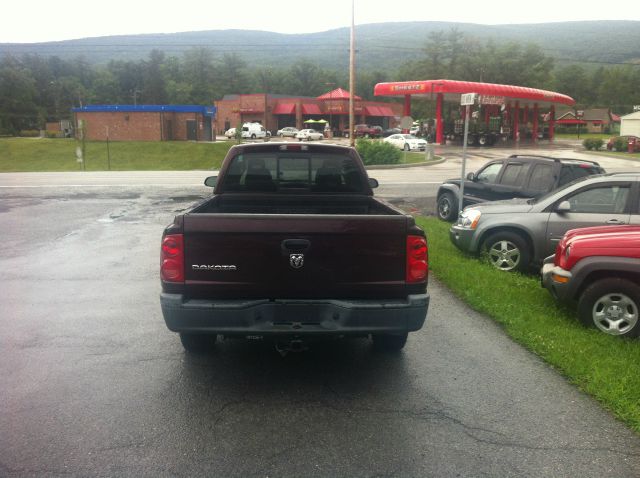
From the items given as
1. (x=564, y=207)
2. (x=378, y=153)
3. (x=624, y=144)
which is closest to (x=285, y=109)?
(x=624, y=144)

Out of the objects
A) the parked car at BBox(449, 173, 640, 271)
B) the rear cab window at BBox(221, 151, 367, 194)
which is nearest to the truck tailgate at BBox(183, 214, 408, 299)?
the rear cab window at BBox(221, 151, 367, 194)

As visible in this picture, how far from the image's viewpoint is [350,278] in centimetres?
447

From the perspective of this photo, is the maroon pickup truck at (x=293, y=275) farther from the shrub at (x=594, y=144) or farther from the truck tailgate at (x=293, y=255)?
the shrub at (x=594, y=144)

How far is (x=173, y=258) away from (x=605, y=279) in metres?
4.16

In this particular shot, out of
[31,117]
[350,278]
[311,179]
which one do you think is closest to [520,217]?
[311,179]

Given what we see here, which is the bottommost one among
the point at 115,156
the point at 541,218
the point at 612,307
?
the point at 115,156

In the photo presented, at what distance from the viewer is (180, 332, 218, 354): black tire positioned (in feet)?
17.4

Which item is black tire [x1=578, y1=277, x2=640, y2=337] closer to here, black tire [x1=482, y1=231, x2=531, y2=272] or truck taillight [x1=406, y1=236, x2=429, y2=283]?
truck taillight [x1=406, y1=236, x2=429, y2=283]

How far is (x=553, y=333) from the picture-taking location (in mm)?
5969

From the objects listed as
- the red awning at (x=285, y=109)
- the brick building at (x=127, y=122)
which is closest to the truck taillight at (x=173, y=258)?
the brick building at (x=127, y=122)

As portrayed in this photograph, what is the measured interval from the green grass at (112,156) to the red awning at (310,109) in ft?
124

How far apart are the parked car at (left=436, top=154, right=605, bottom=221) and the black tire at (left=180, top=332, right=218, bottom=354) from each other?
773cm

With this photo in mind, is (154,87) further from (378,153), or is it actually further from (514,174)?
(514,174)

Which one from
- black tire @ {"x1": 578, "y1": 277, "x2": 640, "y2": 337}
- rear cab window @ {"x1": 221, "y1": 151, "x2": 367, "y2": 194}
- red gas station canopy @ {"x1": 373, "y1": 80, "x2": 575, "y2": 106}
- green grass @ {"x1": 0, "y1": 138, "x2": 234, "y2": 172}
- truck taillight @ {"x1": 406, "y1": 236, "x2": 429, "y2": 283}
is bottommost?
green grass @ {"x1": 0, "y1": 138, "x2": 234, "y2": 172}
